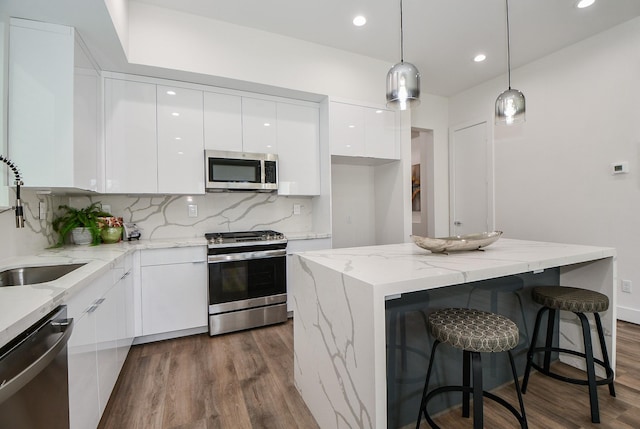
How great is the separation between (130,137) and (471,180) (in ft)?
14.3

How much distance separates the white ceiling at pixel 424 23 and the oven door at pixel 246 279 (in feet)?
6.50

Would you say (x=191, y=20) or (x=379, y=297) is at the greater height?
(x=191, y=20)

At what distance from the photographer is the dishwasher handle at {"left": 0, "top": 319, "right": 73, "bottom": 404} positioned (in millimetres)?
746

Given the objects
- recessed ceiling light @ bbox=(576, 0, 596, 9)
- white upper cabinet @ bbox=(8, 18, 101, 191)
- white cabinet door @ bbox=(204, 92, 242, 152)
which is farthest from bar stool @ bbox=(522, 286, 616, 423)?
white upper cabinet @ bbox=(8, 18, 101, 191)

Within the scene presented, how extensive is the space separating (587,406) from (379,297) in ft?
5.65

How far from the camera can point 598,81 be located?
121 inches

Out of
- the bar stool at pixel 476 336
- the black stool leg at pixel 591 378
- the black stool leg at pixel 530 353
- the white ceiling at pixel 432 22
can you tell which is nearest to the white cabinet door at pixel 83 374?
the bar stool at pixel 476 336

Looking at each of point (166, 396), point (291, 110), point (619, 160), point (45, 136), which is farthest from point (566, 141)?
point (45, 136)

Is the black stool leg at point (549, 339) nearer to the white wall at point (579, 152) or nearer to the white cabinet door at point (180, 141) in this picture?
the white wall at point (579, 152)

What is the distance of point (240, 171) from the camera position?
310cm

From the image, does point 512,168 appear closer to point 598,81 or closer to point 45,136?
point 598,81

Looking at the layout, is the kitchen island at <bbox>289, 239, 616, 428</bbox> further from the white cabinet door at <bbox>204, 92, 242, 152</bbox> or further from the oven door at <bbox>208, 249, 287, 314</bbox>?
the white cabinet door at <bbox>204, 92, 242, 152</bbox>

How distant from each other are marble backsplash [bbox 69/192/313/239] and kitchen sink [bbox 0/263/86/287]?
142 cm

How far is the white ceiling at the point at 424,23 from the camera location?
2588 mm
